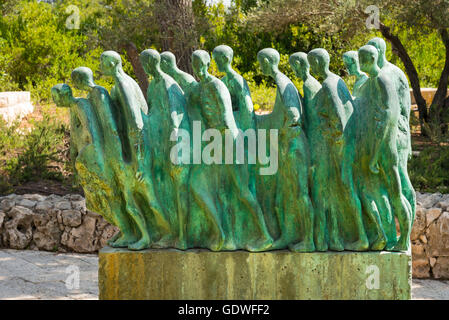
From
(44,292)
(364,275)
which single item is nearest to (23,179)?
(44,292)

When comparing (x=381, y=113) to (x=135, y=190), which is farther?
(x=135, y=190)

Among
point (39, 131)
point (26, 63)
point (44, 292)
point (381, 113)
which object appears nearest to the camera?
point (381, 113)

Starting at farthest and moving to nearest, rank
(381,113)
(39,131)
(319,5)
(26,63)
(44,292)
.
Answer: (26,63), (319,5), (39,131), (44,292), (381,113)

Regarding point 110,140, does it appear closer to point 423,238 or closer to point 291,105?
point 291,105

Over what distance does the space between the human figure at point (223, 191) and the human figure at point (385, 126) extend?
3.07 ft

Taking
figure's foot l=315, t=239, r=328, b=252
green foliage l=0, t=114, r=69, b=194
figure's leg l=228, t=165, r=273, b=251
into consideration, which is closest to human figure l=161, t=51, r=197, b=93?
figure's leg l=228, t=165, r=273, b=251

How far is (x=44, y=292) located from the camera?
5887mm

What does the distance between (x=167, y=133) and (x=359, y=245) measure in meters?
1.62

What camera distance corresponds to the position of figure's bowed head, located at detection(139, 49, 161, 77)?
468 cm

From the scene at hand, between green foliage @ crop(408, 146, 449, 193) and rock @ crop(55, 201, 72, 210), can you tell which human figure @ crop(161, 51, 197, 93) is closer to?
rock @ crop(55, 201, 72, 210)

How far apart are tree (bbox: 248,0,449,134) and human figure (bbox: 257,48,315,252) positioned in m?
5.72

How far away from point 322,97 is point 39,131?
579 centimetres

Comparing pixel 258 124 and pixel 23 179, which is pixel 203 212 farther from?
pixel 23 179

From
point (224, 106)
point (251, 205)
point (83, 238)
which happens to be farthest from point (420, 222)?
point (83, 238)
